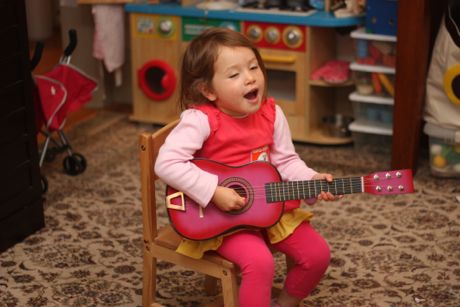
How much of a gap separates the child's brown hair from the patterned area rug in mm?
642

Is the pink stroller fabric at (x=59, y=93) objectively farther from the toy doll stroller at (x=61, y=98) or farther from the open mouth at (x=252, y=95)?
the open mouth at (x=252, y=95)

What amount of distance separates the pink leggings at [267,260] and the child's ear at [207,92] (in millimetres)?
337

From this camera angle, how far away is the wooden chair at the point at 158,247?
6.47 feet

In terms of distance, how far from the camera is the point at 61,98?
10.3ft

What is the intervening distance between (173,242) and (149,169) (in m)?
0.20

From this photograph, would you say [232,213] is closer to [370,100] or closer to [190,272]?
[190,272]

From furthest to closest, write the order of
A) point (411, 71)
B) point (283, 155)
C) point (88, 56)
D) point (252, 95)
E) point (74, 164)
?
1. point (88, 56)
2. point (74, 164)
3. point (411, 71)
4. point (283, 155)
5. point (252, 95)

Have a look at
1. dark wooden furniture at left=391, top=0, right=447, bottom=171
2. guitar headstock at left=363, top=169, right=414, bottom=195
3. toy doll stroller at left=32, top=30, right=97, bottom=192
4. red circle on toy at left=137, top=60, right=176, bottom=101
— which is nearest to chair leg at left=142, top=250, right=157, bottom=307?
guitar headstock at left=363, top=169, right=414, bottom=195

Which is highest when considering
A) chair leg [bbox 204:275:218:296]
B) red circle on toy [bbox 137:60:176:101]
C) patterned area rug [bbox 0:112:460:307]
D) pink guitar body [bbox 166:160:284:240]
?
pink guitar body [bbox 166:160:284:240]

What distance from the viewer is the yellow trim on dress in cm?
200

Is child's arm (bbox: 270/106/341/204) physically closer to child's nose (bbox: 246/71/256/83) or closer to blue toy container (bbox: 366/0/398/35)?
child's nose (bbox: 246/71/256/83)

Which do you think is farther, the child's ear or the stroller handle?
the stroller handle

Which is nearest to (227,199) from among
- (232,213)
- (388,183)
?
(232,213)

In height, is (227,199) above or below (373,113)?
above
